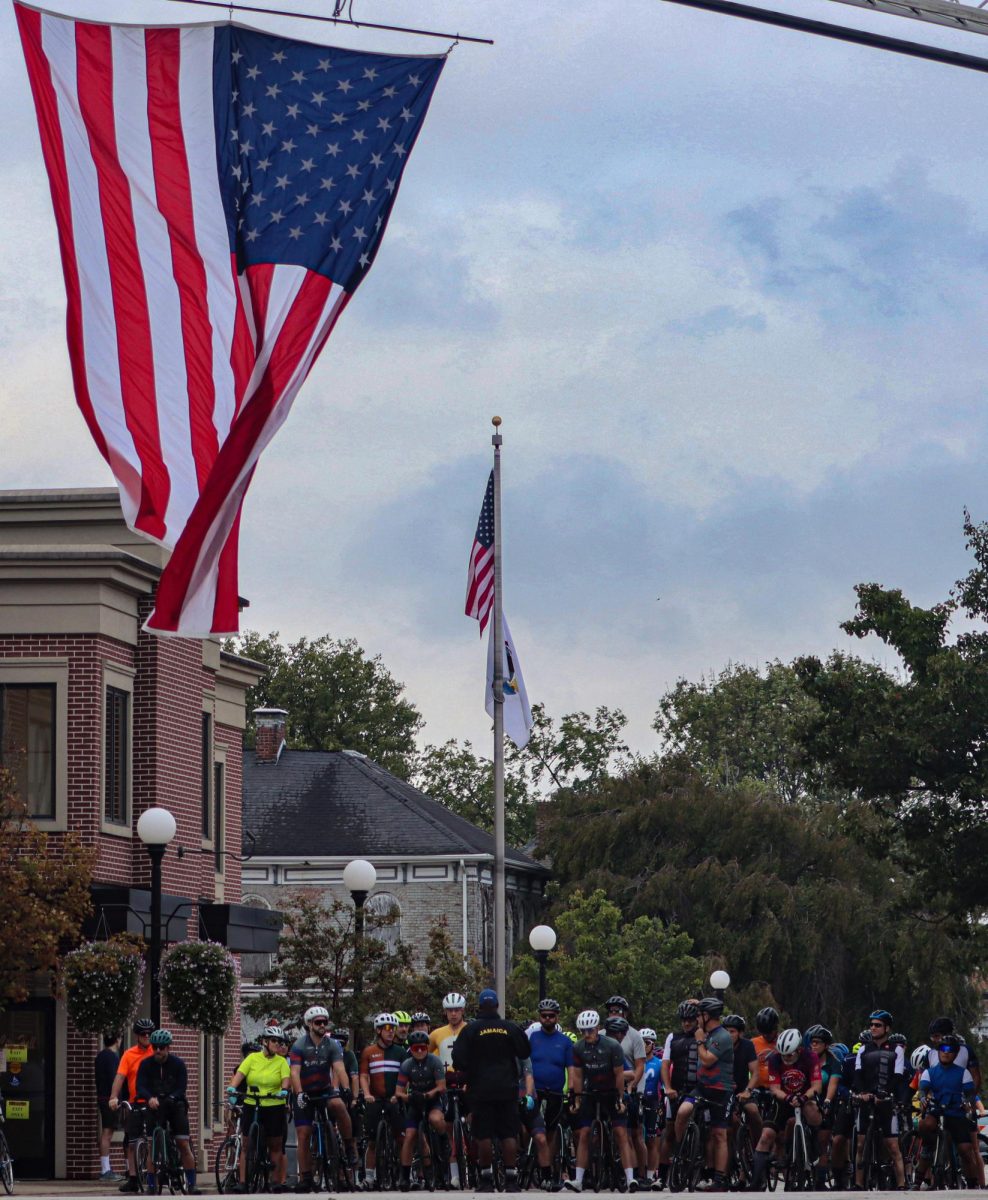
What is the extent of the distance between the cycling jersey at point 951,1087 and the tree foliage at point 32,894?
10634 mm

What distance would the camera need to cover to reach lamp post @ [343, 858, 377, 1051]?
2708 centimetres

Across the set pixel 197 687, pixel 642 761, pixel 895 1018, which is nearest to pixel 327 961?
pixel 197 687

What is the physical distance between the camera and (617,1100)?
68.3 feet

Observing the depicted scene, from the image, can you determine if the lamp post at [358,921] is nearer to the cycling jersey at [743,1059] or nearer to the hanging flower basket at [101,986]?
the hanging flower basket at [101,986]

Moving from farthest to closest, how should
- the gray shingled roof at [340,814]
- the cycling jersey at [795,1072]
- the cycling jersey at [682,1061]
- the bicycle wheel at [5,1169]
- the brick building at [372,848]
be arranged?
the gray shingled roof at [340,814], the brick building at [372,848], the bicycle wheel at [5,1169], the cycling jersey at [795,1072], the cycling jersey at [682,1061]

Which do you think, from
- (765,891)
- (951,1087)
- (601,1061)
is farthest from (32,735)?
(765,891)

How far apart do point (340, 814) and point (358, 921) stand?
1438 inches

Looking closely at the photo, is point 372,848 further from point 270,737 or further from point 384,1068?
point 384,1068

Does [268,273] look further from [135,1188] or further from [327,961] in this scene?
[327,961]

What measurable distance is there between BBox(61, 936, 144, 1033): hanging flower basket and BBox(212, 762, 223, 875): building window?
10423 mm

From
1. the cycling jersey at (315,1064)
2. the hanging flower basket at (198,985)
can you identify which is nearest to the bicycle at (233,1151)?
the cycling jersey at (315,1064)

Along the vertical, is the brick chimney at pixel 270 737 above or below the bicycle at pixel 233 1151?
above

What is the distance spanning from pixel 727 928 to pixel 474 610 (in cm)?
2990

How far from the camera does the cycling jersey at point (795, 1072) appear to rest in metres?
20.6
